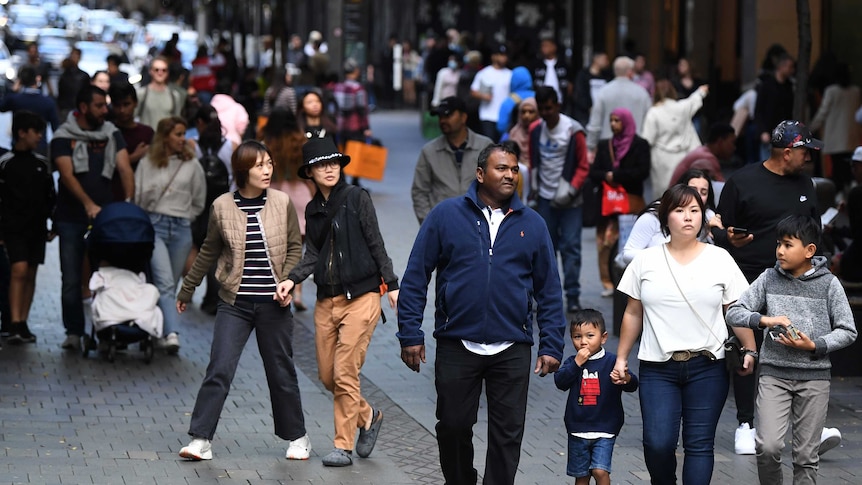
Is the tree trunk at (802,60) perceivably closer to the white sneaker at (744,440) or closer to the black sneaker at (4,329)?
the white sneaker at (744,440)

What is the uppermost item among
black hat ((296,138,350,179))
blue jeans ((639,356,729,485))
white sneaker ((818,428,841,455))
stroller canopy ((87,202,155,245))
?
black hat ((296,138,350,179))

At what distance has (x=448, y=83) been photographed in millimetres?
24641

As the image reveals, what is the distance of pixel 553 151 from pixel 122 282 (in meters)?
3.76

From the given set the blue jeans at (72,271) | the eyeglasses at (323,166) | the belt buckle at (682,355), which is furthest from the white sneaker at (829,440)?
the blue jeans at (72,271)

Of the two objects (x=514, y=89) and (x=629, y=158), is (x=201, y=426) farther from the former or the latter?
(x=514, y=89)

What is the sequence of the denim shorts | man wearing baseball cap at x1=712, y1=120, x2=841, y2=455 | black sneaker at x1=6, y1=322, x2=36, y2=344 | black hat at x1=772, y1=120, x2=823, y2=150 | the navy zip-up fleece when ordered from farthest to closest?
black sneaker at x1=6, y1=322, x2=36, y2=344 → man wearing baseball cap at x1=712, y1=120, x2=841, y2=455 → black hat at x1=772, y1=120, x2=823, y2=150 → the denim shorts → the navy zip-up fleece

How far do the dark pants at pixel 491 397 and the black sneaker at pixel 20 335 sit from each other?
555 centimetres

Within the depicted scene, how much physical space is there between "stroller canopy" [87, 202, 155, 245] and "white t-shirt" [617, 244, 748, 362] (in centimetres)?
487

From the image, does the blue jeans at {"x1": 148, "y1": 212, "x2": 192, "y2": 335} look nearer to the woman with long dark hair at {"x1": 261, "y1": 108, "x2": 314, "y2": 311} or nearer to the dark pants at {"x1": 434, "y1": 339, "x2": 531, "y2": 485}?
the woman with long dark hair at {"x1": 261, "y1": 108, "x2": 314, "y2": 311}

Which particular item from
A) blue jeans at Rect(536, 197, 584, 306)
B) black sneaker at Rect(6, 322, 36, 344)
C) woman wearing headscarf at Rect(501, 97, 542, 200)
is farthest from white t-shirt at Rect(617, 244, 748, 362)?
black sneaker at Rect(6, 322, 36, 344)

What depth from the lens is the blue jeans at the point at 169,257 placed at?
1109 cm

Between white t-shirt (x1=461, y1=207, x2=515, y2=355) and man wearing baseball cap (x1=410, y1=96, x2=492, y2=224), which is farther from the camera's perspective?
man wearing baseball cap (x1=410, y1=96, x2=492, y2=224)

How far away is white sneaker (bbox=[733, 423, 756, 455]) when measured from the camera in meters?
8.26

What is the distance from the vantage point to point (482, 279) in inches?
257
